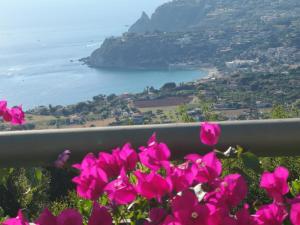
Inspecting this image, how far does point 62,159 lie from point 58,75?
44.1 m

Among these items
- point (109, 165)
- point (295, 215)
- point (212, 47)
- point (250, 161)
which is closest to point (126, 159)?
point (109, 165)

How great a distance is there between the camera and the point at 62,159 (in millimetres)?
1646

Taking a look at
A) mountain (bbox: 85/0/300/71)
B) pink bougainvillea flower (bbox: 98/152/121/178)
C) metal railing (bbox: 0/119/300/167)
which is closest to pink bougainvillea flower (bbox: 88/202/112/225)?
pink bougainvillea flower (bbox: 98/152/121/178)

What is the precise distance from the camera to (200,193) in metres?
1.03

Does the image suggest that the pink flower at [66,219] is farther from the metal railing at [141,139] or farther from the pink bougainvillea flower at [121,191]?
the metal railing at [141,139]

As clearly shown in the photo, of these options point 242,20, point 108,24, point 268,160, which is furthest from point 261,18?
point 268,160

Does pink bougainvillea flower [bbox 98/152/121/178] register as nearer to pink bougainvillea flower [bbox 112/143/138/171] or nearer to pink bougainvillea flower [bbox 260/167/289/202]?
pink bougainvillea flower [bbox 112/143/138/171]

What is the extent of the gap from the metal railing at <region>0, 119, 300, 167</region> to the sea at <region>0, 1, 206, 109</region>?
21.3 metres

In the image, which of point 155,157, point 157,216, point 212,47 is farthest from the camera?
point 212,47

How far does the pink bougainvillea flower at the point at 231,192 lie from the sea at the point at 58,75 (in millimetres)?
22140

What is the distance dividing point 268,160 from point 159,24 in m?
64.5

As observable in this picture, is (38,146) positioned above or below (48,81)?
above

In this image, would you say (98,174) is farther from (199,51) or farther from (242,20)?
(242,20)

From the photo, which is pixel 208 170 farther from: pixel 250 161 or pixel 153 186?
pixel 250 161
